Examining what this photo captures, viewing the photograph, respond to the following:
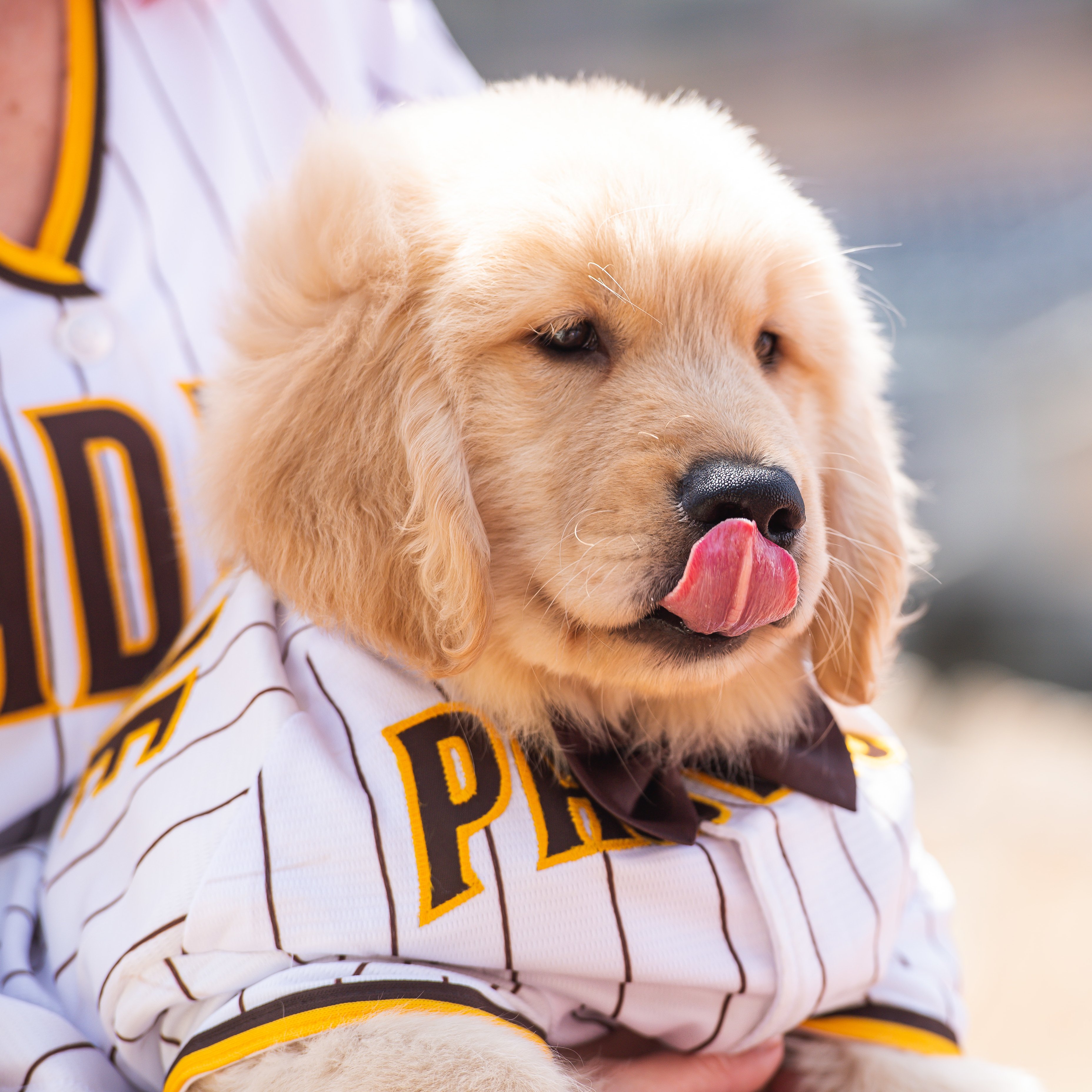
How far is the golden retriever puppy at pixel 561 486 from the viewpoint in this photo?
3.87ft

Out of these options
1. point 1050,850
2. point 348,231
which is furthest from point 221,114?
point 1050,850

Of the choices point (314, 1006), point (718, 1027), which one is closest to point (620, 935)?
point (718, 1027)

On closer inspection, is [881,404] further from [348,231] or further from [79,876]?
[79,876]

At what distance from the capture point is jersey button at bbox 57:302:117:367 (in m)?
1.56

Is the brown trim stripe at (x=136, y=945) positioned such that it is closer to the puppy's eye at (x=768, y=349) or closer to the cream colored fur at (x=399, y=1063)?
A: the cream colored fur at (x=399, y=1063)

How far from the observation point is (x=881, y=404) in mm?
1769

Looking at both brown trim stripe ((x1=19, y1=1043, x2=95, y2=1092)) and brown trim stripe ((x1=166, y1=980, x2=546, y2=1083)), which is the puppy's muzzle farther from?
brown trim stripe ((x1=19, y1=1043, x2=95, y2=1092))

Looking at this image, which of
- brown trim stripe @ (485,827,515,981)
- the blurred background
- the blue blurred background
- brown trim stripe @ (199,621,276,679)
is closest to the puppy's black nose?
brown trim stripe @ (485,827,515,981)

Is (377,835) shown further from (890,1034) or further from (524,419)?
(890,1034)

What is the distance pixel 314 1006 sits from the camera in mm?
1101

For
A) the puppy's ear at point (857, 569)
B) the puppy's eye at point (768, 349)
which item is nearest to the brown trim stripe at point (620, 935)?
the puppy's ear at point (857, 569)

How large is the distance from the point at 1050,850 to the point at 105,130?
337 cm

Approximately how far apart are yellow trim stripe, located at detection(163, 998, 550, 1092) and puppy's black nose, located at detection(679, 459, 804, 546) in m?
0.64

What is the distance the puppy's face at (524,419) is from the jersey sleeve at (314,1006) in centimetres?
36
